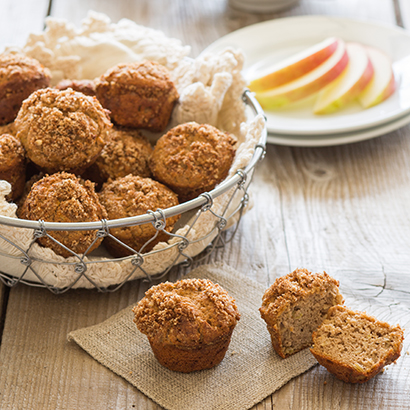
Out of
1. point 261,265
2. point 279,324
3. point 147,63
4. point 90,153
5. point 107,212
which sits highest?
point 147,63

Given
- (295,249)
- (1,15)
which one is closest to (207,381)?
(295,249)

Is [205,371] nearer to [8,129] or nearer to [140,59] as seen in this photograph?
[8,129]

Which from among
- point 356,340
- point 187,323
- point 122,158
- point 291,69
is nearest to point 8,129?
point 122,158

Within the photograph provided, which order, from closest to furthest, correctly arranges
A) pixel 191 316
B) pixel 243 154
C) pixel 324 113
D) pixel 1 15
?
pixel 191 316
pixel 243 154
pixel 324 113
pixel 1 15

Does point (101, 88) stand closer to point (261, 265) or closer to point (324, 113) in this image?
point (261, 265)

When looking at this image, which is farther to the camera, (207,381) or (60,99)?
(60,99)

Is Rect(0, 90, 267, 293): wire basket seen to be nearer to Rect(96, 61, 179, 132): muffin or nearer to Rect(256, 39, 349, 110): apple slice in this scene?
Rect(96, 61, 179, 132): muffin

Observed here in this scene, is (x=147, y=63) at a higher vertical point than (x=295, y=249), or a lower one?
higher

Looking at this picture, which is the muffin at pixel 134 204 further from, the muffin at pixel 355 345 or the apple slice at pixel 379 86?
the apple slice at pixel 379 86
